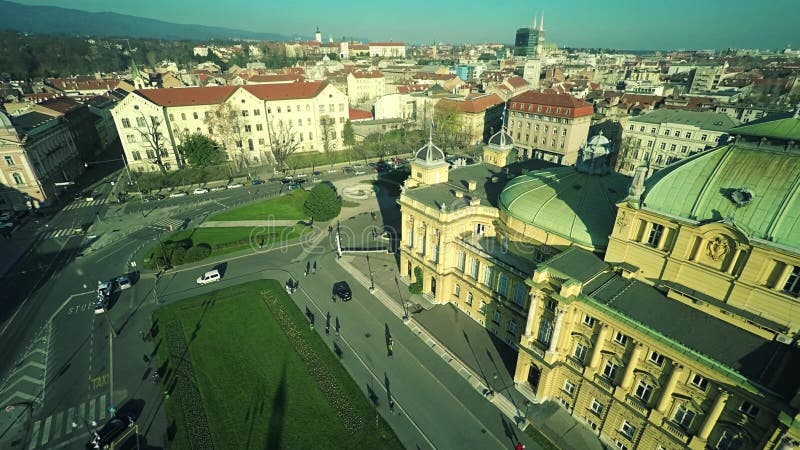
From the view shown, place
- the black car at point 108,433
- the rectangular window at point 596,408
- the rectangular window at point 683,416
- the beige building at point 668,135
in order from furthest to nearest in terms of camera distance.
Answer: the beige building at point 668,135
the rectangular window at point 596,408
the black car at point 108,433
the rectangular window at point 683,416

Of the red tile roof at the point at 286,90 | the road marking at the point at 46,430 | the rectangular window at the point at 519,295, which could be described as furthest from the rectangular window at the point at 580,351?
the red tile roof at the point at 286,90

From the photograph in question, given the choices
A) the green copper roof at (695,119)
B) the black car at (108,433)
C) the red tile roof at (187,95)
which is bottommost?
the black car at (108,433)

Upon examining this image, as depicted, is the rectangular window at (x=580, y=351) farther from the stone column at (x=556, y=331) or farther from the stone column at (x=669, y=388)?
the stone column at (x=669, y=388)

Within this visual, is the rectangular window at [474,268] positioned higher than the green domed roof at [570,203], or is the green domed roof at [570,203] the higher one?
the green domed roof at [570,203]

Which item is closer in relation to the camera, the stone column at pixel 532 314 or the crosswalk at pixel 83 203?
the stone column at pixel 532 314

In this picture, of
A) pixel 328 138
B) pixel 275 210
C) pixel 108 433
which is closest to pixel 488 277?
pixel 108 433

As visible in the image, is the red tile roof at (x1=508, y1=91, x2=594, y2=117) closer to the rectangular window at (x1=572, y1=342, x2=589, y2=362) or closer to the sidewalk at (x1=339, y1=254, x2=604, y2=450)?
the sidewalk at (x1=339, y1=254, x2=604, y2=450)

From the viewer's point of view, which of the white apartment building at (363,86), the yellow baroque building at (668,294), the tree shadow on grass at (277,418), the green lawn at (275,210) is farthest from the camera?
the white apartment building at (363,86)
